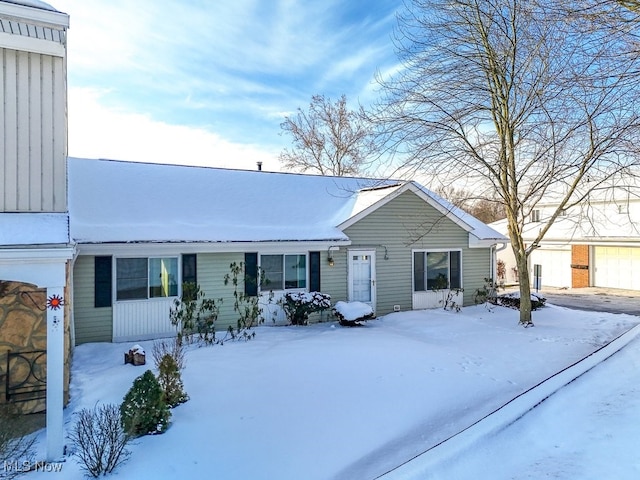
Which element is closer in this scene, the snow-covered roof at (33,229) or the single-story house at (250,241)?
the snow-covered roof at (33,229)

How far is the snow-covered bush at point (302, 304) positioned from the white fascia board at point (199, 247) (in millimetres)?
1333

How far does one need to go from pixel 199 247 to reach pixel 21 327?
5.24 metres

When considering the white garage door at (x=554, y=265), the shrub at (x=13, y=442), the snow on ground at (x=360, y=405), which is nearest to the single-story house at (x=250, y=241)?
the snow on ground at (x=360, y=405)

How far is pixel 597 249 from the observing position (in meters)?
22.6

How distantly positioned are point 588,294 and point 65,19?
22.2 m

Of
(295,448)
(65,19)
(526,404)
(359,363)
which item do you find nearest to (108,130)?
(65,19)

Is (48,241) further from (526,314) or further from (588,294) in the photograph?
(588,294)

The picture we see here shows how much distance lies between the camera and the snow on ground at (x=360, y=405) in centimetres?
414

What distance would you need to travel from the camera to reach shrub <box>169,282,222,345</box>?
10.1 meters

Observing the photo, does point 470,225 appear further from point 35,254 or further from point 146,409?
point 35,254

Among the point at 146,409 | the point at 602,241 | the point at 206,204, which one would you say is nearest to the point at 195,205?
the point at 206,204

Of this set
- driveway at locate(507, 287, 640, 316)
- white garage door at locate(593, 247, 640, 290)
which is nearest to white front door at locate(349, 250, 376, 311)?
driveway at locate(507, 287, 640, 316)

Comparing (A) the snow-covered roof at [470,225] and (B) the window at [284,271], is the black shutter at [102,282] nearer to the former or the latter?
(B) the window at [284,271]

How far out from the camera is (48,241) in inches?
183
